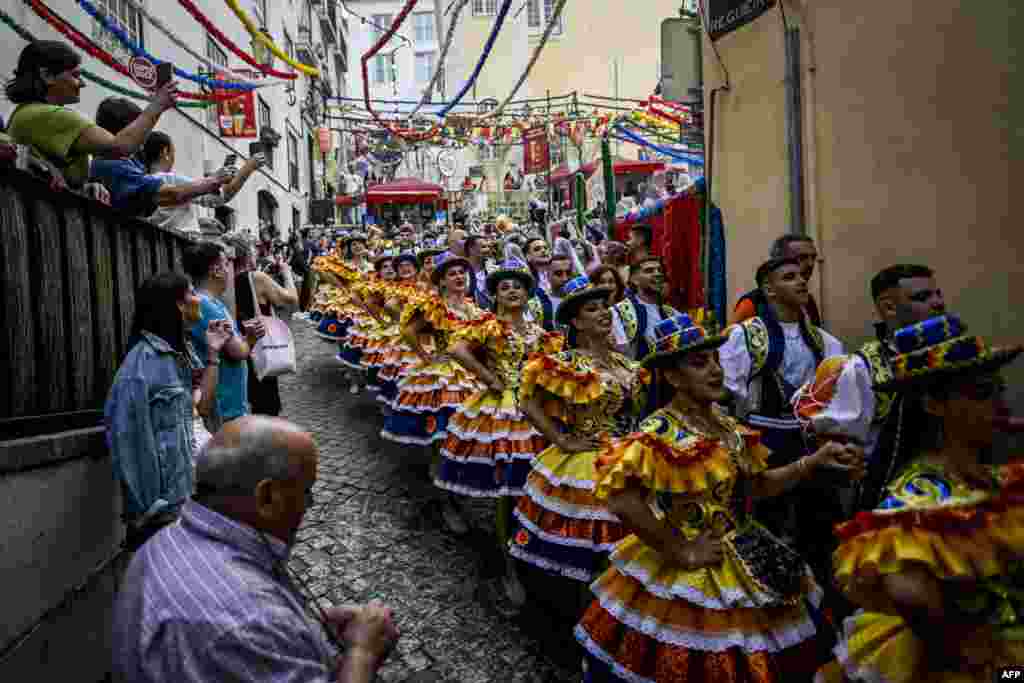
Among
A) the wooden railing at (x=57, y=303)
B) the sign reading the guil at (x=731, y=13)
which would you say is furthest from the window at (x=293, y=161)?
the wooden railing at (x=57, y=303)

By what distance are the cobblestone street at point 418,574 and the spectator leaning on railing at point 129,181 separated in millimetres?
2749

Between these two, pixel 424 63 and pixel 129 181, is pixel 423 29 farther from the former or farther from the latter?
pixel 129 181

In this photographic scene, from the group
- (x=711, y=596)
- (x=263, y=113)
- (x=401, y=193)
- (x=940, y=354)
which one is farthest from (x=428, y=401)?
(x=401, y=193)

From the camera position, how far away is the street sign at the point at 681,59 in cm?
744

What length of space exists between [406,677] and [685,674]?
6.22 feet

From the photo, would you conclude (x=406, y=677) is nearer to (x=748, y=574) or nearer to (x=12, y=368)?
(x=748, y=574)

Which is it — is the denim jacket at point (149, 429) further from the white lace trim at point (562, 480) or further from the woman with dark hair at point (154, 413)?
the white lace trim at point (562, 480)

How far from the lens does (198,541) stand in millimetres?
1834

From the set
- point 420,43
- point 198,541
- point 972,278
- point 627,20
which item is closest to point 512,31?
point 627,20

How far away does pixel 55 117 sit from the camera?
4184 millimetres

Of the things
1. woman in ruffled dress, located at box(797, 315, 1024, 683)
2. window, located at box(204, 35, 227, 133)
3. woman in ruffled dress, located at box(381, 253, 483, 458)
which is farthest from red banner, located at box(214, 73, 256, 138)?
woman in ruffled dress, located at box(797, 315, 1024, 683)

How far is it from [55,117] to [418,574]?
3657mm

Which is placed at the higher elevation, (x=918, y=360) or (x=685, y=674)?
(x=918, y=360)

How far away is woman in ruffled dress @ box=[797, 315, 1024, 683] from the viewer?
1.98 meters
